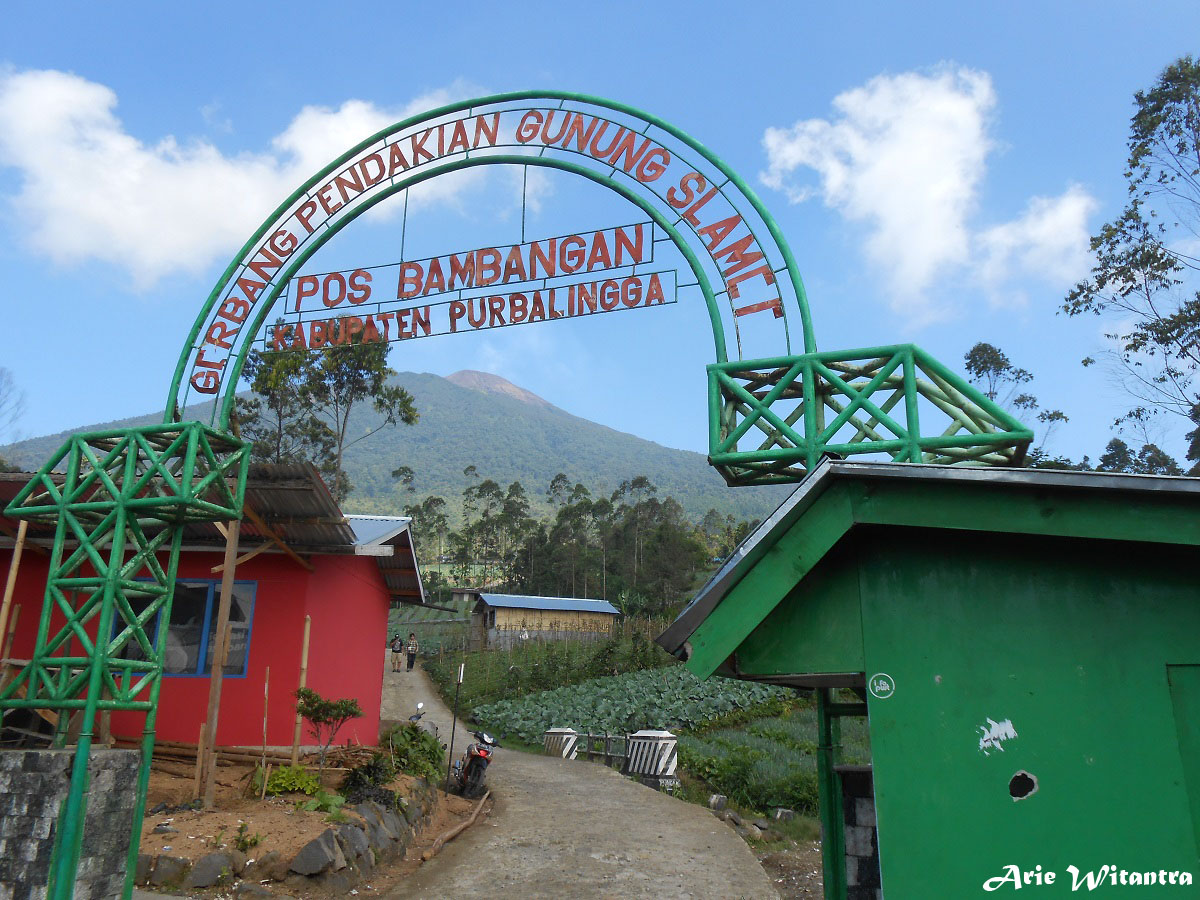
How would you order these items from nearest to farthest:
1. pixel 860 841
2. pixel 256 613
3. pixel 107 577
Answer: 1. pixel 860 841
2. pixel 107 577
3. pixel 256 613

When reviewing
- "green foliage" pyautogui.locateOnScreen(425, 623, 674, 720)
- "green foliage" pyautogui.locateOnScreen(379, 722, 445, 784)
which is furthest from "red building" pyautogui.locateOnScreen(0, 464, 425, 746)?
"green foliage" pyautogui.locateOnScreen(425, 623, 674, 720)

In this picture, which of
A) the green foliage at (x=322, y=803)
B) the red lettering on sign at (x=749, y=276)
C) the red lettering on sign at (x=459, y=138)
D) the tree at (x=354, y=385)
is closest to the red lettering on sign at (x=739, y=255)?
the red lettering on sign at (x=749, y=276)

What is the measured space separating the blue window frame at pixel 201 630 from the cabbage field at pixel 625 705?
1223 cm

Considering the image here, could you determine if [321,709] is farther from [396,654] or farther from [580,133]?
[396,654]

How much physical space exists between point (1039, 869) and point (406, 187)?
10.4 meters

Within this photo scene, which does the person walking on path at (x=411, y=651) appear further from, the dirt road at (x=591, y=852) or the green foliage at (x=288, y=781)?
the green foliage at (x=288, y=781)

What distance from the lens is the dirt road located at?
9586 millimetres

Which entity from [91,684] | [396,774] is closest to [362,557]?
[396,774]

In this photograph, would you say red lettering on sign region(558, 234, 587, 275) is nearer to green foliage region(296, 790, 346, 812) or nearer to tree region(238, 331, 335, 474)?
green foliage region(296, 790, 346, 812)

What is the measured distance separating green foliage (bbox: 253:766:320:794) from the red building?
1810 mm

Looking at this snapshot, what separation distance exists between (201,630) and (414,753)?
13.0 feet

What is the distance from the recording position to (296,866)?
29.0ft

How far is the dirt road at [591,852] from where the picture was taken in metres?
9.59

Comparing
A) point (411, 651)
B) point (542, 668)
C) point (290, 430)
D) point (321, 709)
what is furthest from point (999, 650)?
point (290, 430)
